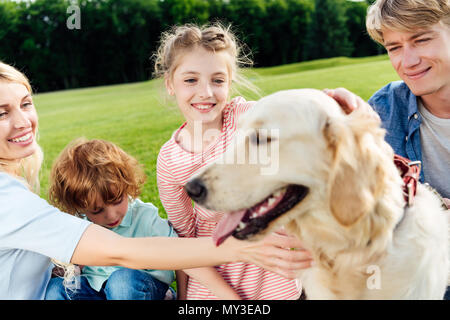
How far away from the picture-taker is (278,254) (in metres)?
2.08

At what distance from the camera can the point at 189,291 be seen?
9.67 feet

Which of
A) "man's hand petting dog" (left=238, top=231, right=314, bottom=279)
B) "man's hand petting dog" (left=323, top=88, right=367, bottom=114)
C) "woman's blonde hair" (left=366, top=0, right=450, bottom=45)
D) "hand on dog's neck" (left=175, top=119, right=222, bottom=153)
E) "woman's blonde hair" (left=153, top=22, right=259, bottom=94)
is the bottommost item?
"man's hand petting dog" (left=238, top=231, right=314, bottom=279)

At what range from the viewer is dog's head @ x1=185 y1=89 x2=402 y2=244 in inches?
66.1

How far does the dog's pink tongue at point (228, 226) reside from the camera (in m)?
1.86

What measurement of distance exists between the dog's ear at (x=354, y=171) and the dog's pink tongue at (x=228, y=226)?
0.45m

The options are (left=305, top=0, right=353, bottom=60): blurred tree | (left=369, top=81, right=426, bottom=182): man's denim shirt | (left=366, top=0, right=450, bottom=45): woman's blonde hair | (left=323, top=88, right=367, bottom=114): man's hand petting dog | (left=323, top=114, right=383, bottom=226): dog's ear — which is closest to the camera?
(left=323, top=114, right=383, bottom=226): dog's ear

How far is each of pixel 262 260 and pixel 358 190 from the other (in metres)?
0.73

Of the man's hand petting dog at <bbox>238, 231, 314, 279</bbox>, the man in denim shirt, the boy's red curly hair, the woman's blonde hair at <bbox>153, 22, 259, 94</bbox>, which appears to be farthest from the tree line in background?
the man's hand petting dog at <bbox>238, 231, 314, 279</bbox>

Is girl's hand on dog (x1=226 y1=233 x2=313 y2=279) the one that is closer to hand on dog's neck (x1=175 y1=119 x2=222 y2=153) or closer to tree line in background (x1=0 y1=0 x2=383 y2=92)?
hand on dog's neck (x1=175 y1=119 x2=222 y2=153)

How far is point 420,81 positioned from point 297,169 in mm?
1747

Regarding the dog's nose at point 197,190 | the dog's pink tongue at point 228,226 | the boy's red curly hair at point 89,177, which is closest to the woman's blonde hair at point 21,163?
the boy's red curly hair at point 89,177

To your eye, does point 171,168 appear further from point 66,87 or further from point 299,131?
point 66,87

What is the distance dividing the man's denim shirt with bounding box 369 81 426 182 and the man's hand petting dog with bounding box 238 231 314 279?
1.43 metres

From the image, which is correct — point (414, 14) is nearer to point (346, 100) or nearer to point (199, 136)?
point (346, 100)
